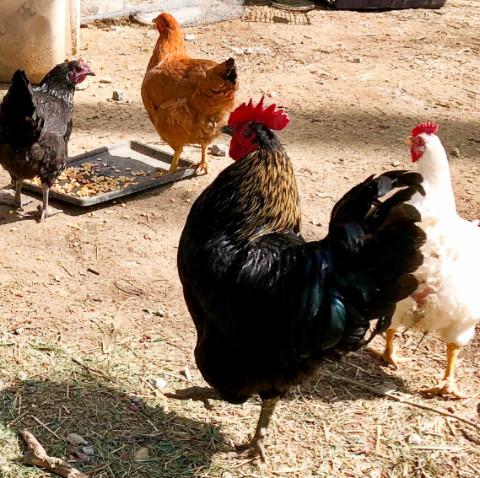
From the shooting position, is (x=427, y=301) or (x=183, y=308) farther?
(x=183, y=308)

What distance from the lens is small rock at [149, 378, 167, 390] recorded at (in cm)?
396

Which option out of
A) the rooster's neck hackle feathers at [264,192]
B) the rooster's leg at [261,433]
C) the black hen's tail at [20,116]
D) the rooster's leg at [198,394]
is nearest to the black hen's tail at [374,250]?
the rooster's neck hackle feathers at [264,192]

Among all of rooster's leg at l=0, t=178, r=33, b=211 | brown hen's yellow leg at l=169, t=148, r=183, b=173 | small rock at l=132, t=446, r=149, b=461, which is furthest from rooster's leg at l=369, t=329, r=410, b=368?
rooster's leg at l=0, t=178, r=33, b=211

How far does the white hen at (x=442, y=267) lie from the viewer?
3.75 m

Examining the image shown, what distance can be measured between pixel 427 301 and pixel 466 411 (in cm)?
76

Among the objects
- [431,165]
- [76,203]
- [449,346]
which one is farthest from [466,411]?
[76,203]

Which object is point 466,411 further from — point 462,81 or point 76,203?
point 462,81

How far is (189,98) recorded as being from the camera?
6.18 m

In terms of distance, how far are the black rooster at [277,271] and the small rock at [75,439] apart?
762 millimetres

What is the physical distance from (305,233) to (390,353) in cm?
153

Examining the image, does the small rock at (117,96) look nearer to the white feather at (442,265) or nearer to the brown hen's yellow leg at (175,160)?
the brown hen's yellow leg at (175,160)

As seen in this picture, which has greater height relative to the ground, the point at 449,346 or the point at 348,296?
the point at 348,296

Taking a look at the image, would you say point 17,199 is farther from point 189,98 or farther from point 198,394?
point 198,394

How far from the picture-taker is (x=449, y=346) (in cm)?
406
